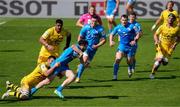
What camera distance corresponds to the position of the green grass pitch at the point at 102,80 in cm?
1786

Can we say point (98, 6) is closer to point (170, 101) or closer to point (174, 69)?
point (174, 69)

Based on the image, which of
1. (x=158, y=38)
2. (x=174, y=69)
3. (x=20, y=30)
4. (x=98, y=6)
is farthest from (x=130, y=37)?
(x=98, y=6)

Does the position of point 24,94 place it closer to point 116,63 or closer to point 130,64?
point 116,63

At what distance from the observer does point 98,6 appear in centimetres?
4138

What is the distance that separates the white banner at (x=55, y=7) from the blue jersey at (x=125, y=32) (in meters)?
19.3

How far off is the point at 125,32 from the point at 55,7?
2050cm

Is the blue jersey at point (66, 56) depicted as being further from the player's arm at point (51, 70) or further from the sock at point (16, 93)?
the sock at point (16, 93)

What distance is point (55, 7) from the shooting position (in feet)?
138

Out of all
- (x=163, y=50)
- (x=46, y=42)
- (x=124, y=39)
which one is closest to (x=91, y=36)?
(x=124, y=39)

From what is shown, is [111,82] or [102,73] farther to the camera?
[102,73]

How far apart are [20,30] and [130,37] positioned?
15.3 meters

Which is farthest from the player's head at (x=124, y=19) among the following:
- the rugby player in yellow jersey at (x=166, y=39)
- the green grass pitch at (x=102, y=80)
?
the green grass pitch at (x=102, y=80)

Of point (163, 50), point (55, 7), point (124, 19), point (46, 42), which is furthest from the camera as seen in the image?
point (55, 7)

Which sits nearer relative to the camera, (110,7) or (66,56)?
(66,56)
